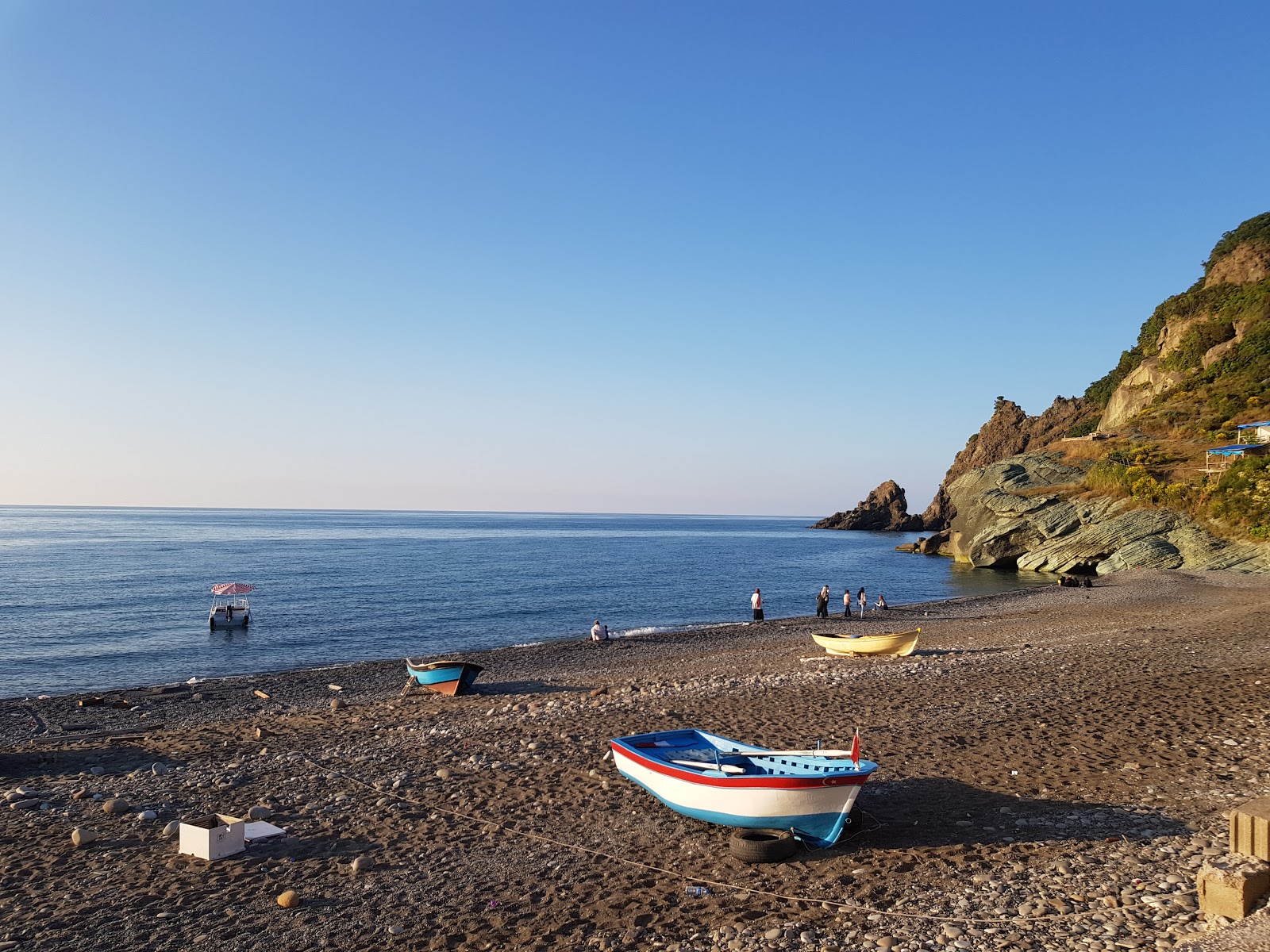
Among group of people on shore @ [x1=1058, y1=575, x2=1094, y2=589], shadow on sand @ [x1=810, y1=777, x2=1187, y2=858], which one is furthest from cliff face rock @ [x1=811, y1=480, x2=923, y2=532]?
shadow on sand @ [x1=810, y1=777, x2=1187, y2=858]

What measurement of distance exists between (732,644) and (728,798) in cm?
2551

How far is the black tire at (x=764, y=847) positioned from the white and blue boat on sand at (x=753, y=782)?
0.68 feet

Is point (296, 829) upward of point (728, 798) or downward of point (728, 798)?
downward

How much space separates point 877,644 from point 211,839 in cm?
2218

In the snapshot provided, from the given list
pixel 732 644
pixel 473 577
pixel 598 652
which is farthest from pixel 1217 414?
pixel 473 577

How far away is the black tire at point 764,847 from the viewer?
10414mm

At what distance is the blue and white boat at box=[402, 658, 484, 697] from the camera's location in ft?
81.6

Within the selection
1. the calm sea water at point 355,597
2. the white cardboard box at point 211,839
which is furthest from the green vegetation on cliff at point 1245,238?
the white cardboard box at point 211,839

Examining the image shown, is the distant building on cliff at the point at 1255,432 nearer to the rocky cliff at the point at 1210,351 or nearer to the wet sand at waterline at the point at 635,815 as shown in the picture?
the rocky cliff at the point at 1210,351

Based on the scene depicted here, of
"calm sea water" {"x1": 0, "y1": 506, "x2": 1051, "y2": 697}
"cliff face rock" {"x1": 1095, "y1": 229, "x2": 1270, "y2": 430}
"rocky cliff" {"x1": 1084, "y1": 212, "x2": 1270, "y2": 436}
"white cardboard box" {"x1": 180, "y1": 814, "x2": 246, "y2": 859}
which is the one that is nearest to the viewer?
"white cardboard box" {"x1": 180, "y1": 814, "x2": 246, "y2": 859}

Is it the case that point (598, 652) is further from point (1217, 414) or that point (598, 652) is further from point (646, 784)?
point (1217, 414)

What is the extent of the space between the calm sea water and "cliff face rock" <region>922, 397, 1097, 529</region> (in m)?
34.8

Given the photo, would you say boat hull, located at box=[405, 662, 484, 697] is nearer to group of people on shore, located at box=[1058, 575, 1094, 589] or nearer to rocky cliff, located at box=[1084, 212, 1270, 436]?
group of people on shore, located at box=[1058, 575, 1094, 589]

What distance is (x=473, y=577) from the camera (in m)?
73.6
